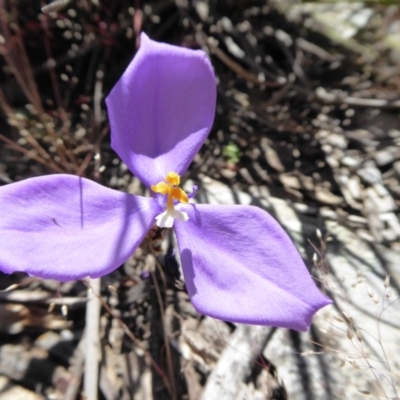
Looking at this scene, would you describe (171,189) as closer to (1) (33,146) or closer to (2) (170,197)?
(2) (170,197)

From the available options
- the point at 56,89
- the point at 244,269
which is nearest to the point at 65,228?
the point at 244,269

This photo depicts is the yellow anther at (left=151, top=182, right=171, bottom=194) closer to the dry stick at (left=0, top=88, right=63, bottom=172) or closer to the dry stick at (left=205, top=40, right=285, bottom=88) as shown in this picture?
the dry stick at (left=0, top=88, right=63, bottom=172)

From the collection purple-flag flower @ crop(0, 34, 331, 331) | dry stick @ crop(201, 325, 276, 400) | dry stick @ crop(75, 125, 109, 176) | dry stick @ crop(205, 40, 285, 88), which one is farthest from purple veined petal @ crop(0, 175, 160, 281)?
dry stick @ crop(205, 40, 285, 88)

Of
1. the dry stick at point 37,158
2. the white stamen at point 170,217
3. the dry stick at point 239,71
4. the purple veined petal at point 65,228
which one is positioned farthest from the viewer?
the dry stick at point 239,71

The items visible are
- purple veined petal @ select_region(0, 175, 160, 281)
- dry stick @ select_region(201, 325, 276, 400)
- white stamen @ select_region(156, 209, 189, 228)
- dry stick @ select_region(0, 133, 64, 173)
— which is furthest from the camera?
dry stick @ select_region(0, 133, 64, 173)

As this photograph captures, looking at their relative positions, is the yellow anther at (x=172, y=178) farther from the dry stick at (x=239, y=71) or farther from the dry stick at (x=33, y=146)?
the dry stick at (x=239, y=71)

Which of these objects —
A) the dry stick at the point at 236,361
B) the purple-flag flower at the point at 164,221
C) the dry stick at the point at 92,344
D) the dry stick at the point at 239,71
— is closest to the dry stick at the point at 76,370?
the dry stick at the point at 92,344

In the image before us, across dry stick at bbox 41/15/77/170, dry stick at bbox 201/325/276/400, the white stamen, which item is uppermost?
the white stamen

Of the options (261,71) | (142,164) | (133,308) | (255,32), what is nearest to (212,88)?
(142,164)
